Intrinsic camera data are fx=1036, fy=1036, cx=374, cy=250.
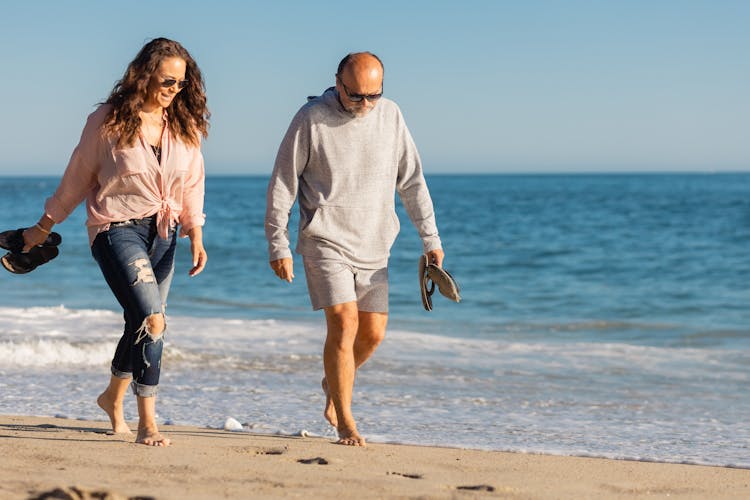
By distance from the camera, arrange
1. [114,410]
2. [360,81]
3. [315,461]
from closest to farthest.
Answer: [315,461], [360,81], [114,410]

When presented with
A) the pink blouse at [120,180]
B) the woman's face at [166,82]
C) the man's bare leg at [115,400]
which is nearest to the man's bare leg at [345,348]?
the pink blouse at [120,180]

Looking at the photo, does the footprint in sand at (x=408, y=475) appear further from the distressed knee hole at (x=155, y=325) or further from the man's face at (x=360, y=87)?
the man's face at (x=360, y=87)

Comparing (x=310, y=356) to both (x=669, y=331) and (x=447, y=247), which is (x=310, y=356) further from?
(x=447, y=247)

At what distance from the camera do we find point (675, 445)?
5.32 metres

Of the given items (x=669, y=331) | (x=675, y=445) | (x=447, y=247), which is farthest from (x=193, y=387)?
(x=447, y=247)

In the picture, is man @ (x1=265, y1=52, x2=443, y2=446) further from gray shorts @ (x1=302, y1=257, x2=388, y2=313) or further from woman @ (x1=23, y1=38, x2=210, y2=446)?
woman @ (x1=23, y1=38, x2=210, y2=446)

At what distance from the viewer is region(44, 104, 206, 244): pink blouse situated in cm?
425

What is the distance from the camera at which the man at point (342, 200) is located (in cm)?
446

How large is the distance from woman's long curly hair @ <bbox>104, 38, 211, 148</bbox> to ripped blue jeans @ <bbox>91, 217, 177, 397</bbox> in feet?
1.22

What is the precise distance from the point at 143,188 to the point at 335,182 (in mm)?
812

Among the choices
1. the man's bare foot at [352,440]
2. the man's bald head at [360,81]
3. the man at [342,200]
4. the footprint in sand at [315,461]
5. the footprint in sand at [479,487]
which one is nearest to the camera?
the footprint in sand at [479,487]

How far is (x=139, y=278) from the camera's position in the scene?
4199 millimetres

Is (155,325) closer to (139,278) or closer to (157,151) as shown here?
(139,278)

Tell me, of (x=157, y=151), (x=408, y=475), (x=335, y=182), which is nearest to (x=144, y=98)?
(x=157, y=151)
